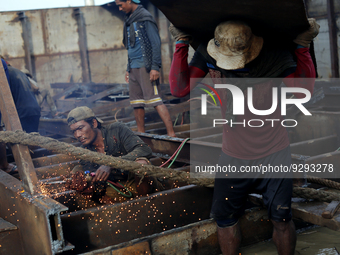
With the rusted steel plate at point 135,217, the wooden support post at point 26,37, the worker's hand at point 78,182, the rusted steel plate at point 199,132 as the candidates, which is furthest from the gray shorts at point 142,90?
the wooden support post at point 26,37

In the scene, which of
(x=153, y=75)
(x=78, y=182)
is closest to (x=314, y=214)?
(x=78, y=182)

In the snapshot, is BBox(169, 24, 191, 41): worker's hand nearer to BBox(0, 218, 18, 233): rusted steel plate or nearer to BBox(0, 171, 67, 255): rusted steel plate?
BBox(0, 171, 67, 255): rusted steel plate

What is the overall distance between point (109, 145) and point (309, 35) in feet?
7.22

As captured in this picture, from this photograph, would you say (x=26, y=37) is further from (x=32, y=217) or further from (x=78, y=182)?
(x=32, y=217)

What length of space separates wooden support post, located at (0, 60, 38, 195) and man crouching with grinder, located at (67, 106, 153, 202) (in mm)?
551

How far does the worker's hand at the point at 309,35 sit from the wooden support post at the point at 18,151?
85.1 inches

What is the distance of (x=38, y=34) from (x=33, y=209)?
11354 millimetres

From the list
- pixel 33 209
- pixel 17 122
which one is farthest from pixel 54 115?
pixel 33 209

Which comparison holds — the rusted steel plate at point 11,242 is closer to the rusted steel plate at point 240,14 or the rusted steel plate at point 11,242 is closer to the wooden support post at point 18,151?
the wooden support post at point 18,151

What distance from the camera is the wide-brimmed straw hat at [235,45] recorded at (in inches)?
90.4

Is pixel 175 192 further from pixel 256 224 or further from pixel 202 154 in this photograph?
pixel 202 154

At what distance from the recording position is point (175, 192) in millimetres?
3178

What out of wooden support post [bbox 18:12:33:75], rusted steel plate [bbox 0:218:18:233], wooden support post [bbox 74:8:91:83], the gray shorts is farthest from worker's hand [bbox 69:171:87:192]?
wooden support post [bbox 74:8:91:83]

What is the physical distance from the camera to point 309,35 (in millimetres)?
2250
